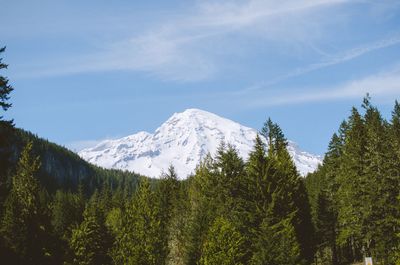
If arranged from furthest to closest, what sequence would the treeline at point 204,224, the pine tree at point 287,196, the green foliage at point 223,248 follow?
the pine tree at point 287,196 → the treeline at point 204,224 → the green foliage at point 223,248

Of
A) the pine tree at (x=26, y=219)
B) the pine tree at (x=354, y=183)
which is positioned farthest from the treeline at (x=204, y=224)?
the pine tree at (x=354, y=183)

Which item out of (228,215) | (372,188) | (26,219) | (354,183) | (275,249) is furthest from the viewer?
(354,183)

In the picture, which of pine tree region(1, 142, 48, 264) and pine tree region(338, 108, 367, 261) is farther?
pine tree region(338, 108, 367, 261)

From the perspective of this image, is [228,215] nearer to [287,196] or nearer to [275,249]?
[287,196]

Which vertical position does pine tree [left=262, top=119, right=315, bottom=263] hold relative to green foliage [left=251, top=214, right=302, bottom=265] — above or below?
above

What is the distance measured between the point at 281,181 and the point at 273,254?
960 cm

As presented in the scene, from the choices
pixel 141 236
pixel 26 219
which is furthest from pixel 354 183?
pixel 26 219

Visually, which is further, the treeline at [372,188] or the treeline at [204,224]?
the treeline at [372,188]

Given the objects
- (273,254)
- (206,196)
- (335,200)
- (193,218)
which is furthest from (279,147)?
(273,254)

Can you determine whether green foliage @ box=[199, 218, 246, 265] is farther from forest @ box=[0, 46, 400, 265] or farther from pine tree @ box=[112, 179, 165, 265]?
pine tree @ box=[112, 179, 165, 265]

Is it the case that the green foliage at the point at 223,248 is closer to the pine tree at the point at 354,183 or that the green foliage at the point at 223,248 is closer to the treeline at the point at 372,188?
the treeline at the point at 372,188

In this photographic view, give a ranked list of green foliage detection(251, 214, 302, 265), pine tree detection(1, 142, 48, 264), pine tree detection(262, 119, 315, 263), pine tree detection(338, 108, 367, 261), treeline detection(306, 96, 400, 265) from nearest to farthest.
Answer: green foliage detection(251, 214, 302, 265), pine tree detection(1, 142, 48, 264), pine tree detection(262, 119, 315, 263), treeline detection(306, 96, 400, 265), pine tree detection(338, 108, 367, 261)

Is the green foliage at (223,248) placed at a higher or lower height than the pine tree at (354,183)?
lower

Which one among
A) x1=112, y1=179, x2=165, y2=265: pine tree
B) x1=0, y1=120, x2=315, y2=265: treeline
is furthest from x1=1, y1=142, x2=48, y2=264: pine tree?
x1=112, y1=179, x2=165, y2=265: pine tree
